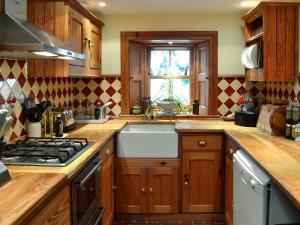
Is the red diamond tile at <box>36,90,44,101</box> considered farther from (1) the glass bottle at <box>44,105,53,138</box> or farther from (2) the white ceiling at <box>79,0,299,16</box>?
(2) the white ceiling at <box>79,0,299,16</box>

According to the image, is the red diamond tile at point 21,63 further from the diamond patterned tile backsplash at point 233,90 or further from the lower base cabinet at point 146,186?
the diamond patterned tile backsplash at point 233,90

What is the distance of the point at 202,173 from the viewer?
3.56 m

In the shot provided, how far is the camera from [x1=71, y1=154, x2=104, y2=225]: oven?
2.05 m

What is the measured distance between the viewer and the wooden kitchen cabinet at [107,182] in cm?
296

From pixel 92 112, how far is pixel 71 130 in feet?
2.81

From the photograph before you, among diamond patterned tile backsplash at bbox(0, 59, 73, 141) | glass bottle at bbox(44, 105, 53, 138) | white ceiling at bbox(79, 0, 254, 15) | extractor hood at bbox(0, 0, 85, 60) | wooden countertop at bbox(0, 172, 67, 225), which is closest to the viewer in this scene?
wooden countertop at bbox(0, 172, 67, 225)

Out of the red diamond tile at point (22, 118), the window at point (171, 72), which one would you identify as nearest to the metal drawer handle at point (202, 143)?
the window at point (171, 72)

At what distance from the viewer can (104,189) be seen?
119 inches

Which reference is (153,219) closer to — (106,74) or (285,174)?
(106,74)

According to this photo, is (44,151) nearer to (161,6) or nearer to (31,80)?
(31,80)

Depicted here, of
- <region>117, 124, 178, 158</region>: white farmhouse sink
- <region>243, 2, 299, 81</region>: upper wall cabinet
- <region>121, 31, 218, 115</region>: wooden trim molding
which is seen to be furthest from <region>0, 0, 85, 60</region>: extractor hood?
<region>121, 31, 218, 115</region>: wooden trim molding

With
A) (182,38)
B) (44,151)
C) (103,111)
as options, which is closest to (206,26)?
(182,38)

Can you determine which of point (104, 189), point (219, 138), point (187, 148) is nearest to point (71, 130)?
point (104, 189)

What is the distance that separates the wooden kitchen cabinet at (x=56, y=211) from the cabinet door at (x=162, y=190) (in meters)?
1.66
